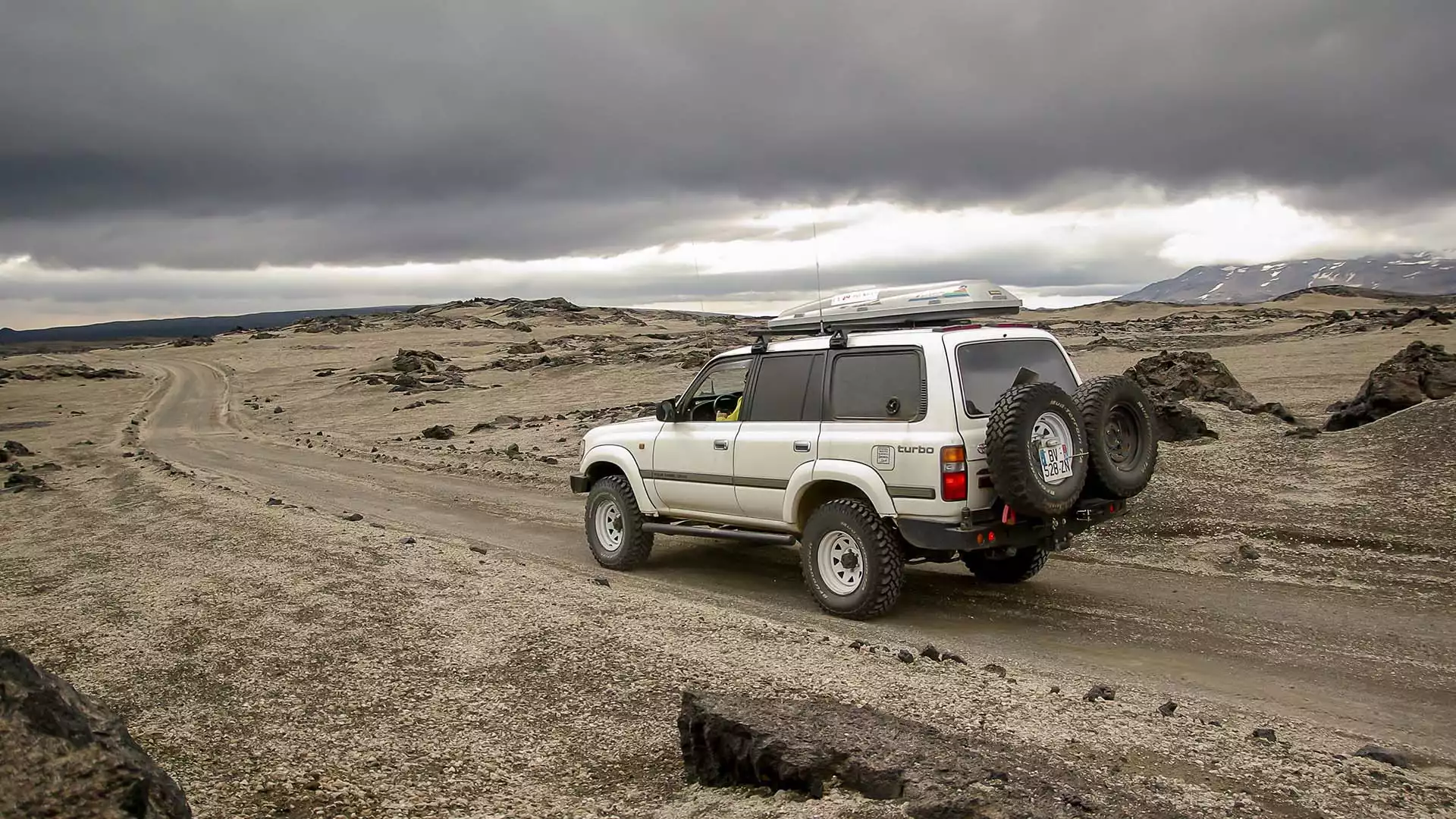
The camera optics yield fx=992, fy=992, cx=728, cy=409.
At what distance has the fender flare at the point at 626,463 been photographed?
31.6 ft

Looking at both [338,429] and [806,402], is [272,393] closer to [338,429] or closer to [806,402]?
[338,429]

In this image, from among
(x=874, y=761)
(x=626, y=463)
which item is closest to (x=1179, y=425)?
(x=626, y=463)

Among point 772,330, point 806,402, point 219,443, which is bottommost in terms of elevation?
point 219,443

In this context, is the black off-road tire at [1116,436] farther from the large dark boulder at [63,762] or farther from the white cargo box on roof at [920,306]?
the large dark boulder at [63,762]

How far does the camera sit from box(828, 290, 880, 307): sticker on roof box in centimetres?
831

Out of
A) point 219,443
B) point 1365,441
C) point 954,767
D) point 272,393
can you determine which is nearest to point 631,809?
point 954,767

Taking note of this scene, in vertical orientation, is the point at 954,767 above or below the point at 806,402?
below

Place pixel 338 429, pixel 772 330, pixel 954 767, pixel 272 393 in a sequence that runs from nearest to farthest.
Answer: pixel 954 767
pixel 772 330
pixel 338 429
pixel 272 393

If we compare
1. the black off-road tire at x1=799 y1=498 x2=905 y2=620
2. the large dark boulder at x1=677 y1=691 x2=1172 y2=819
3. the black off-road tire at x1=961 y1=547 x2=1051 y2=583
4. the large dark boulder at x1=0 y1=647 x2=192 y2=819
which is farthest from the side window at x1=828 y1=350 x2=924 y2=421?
the large dark boulder at x1=0 y1=647 x2=192 y2=819

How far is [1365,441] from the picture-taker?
11.5m

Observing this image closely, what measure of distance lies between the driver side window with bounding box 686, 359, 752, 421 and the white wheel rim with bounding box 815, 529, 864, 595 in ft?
5.87

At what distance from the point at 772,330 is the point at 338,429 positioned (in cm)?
2223

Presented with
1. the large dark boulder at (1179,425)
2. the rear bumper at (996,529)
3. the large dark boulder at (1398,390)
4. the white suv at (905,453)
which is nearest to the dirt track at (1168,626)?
the white suv at (905,453)

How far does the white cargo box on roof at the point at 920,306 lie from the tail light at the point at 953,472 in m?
1.37
